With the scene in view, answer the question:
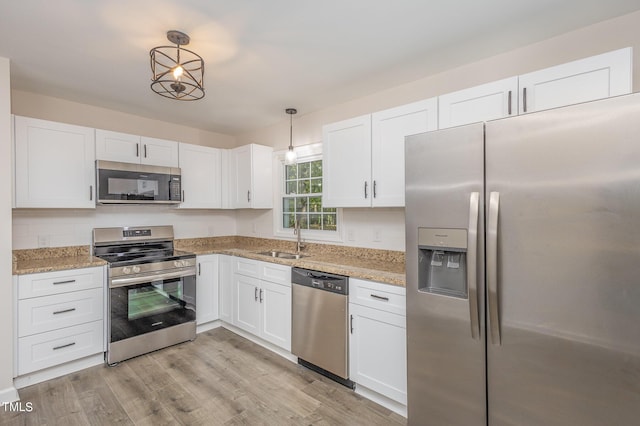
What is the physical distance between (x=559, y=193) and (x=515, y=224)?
0.69 feet

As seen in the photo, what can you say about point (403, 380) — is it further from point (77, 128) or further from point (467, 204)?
point (77, 128)

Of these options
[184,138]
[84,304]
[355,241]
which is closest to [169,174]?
[184,138]

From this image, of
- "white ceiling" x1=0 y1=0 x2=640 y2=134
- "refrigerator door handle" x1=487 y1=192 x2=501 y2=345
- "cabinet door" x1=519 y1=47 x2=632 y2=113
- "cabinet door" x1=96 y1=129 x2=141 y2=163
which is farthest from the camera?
"cabinet door" x1=96 y1=129 x2=141 y2=163

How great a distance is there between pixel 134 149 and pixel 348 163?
7.70ft

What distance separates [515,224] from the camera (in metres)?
1.44

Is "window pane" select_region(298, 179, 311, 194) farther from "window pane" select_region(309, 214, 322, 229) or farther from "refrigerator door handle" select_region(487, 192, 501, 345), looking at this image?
"refrigerator door handle" select_region(487, 192, 501, 345)

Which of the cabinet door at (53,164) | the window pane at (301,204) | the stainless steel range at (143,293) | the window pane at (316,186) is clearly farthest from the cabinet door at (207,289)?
the window pane at (316,186)

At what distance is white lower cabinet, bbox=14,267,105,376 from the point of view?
2.46 m

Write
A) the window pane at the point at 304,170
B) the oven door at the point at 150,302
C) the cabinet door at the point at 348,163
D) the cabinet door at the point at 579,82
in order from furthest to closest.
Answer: the window pane at the point at 304,170, the oven door at the point at 150,302, the cabinet door at the point at 348,163, the cabinet door at the point at 579,82

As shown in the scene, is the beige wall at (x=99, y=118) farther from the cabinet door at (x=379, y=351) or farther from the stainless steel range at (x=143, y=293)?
the cabinet door at (x=379, y=351)

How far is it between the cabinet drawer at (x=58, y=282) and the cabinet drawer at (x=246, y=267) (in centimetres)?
124

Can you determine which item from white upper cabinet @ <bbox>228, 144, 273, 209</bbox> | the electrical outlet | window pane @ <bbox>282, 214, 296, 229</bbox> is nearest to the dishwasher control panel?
window pane @ <bbox>282, 214, 296, 229</bbox>

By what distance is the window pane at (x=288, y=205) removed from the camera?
156 inches

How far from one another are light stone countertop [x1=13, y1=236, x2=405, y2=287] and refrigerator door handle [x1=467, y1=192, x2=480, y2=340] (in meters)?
0.58
